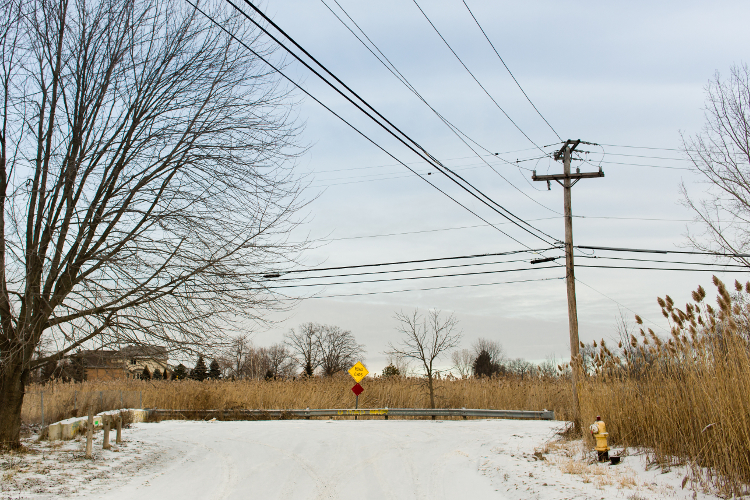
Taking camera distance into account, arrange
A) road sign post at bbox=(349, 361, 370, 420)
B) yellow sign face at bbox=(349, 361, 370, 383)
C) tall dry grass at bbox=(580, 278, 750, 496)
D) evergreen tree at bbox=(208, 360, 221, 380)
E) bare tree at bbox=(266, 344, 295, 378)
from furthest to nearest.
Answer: bare tree at bbox=(266, 344, 295, 378)
yellow sign face at bbox=(349, 361, 370, 383)
road sign post at bbox=(349, 361, 370, 420)
evergreen tree at bbox=(208, 360, 221, 380)
tall dry grass at bbox=(580, 278, 750, 496)

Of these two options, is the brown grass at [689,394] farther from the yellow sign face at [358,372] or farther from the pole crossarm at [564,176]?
the yellow sign face at [358,372]

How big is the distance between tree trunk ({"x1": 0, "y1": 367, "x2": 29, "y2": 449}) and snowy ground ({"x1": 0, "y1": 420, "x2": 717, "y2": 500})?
48 centimetres

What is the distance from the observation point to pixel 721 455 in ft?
21.5

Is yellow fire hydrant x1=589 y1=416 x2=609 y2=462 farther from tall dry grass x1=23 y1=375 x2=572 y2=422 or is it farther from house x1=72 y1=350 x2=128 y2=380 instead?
tall dry grass x1=23 y1=375 x2=572 y2=422

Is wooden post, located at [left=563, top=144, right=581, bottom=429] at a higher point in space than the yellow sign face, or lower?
higher

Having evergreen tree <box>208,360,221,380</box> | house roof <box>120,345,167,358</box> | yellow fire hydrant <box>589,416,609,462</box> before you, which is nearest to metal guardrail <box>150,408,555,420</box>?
evergreen tree <box>208,360,221,380</box>

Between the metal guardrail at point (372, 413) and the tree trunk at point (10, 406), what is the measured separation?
12782mm

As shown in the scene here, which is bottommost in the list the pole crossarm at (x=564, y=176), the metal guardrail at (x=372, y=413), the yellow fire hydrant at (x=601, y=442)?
the metal guardrail at (x=372, y=413)

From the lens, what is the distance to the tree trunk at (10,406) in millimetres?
10648

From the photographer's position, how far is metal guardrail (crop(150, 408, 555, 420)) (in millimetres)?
22844

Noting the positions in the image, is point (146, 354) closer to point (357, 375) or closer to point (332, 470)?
point (332, 470)

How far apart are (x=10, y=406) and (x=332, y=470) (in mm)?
6392

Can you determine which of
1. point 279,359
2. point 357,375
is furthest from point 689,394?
point 279,359

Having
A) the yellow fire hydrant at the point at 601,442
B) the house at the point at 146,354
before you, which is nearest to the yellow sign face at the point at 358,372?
the house at the point at 146,354
